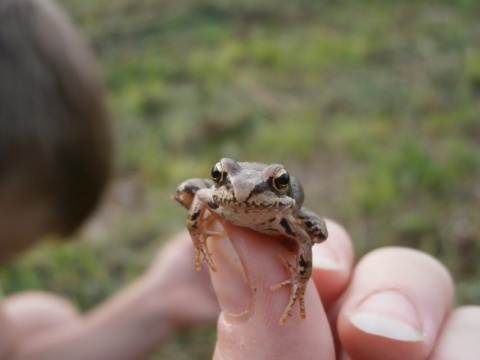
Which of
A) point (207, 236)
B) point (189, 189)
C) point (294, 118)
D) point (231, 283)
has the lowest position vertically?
point (294, 118)

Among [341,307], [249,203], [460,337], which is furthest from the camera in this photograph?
[341,307]

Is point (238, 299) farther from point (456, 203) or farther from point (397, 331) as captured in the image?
point (456, 203)

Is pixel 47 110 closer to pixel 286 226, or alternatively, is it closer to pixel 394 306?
pixel 286 226

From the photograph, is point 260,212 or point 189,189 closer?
point 260,212

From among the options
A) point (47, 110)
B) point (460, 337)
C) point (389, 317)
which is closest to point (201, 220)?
point (389, 317)

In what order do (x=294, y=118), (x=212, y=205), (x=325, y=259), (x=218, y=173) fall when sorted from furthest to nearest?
(x=294, y=118), (x=325, y=259), (x=212, y=205), (x=218, y=173)

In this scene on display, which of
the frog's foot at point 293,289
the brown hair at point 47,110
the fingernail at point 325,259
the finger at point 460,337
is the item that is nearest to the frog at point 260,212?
the frog's foot at point 293,289

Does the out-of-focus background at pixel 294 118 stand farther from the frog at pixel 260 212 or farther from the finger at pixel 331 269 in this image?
the frog at pixel 260 212

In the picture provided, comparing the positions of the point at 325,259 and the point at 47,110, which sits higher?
the point at 47,110
